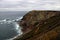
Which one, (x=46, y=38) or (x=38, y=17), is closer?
(x=46, y=38)

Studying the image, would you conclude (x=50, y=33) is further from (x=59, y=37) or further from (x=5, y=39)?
(x=5, y=39)

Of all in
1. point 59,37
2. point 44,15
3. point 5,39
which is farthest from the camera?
point 44,15

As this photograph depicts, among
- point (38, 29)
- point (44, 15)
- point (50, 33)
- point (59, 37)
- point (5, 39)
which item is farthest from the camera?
point (44, 15)

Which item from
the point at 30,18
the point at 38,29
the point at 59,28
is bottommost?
the point at 30,18

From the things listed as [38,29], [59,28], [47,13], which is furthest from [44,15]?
[59,28]

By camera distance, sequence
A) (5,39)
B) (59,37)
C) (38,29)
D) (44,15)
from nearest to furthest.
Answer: (59,37), (38,29), (5,39), (44,15)

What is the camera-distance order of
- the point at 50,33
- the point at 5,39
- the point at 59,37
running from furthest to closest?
1. the point at 5,39
2. the point at 50,33
3. the point at 59,37

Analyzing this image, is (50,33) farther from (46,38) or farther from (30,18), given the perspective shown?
(30,18)

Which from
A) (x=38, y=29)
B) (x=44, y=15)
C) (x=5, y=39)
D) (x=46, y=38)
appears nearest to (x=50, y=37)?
(x=46, y=38)

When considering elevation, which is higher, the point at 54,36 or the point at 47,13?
the point at 54,36
